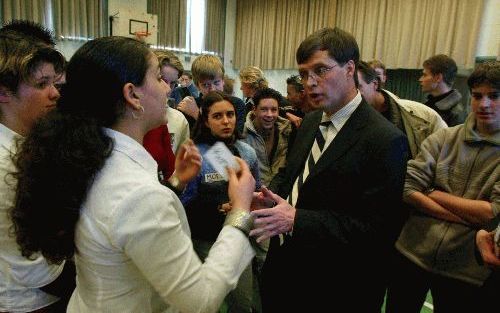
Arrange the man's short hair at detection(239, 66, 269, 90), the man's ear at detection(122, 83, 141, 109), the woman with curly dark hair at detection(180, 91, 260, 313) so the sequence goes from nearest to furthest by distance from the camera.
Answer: the man's ear at detection(122, 83, 141, 109) < the woman with curly dark hair at detection(180, 91, 260, 313) < the man's short hair at detection(239, 66, 269, 90)

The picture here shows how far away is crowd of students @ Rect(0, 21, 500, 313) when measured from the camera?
0.81 m

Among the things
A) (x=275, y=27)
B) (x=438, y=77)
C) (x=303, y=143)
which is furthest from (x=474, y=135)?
(x=275, y=27)

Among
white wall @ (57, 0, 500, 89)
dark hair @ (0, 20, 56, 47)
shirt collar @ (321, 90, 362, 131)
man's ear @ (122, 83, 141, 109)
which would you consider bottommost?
shirt collar @ (321, 90, 362, 131)

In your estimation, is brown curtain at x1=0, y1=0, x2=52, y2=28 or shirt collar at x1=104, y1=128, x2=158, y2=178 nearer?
shirt collar at x1=104, y1=128, x2=158, y2=178

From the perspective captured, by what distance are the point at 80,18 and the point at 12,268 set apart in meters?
7.87

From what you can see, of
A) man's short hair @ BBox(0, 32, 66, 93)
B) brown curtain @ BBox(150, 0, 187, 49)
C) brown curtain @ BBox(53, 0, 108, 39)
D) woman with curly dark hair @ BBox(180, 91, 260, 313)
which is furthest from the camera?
brown curtain @ BBox(150, 0, 187, 49)

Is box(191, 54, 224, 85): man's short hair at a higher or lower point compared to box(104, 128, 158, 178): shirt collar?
higher

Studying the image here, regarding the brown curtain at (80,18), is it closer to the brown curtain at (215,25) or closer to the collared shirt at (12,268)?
the brown curtain at (215,25)

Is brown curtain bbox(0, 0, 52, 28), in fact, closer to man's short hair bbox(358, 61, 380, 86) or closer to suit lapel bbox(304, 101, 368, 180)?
man's short hair bbox(358, 61, 380, 86)

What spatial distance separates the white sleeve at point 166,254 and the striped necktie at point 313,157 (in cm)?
71

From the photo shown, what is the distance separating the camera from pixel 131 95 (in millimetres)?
885

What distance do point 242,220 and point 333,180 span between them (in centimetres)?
50

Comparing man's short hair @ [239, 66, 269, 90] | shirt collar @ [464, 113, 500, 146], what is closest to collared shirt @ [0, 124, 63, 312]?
shirt collar @ [464, 113, 500, 146]

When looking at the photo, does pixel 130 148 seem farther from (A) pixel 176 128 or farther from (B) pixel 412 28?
(B) pixel 412 28
